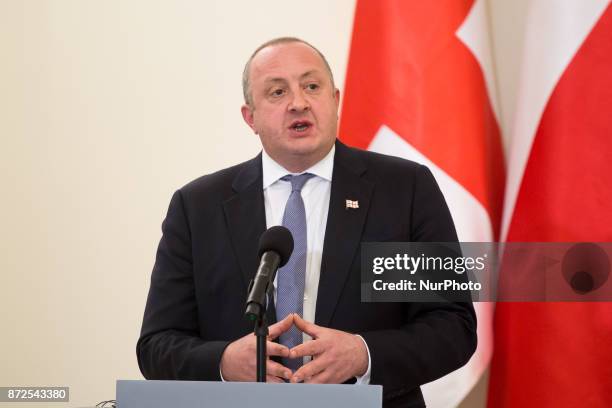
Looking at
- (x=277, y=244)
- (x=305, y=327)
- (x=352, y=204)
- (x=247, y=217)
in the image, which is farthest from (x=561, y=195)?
Answer: (x=277, y=244)

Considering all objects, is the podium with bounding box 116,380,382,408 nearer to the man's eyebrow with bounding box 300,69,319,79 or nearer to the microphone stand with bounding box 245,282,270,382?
the microphone stand with bounding box 245,282,270,382

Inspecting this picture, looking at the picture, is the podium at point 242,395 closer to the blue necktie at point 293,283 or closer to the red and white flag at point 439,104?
the blue necktie at point 293,283

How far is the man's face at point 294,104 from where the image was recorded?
111 inches

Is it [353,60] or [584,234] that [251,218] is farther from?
[584,234]

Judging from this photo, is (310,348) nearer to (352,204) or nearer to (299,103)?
(352,204)

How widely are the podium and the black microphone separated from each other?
0.17 meters

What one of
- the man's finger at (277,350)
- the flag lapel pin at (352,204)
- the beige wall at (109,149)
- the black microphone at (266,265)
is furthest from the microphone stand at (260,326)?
the beige wall at (109,149)

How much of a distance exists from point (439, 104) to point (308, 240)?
983 millimetres

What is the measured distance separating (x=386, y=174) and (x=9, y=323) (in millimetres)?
1966

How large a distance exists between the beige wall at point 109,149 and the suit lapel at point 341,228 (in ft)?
3.07

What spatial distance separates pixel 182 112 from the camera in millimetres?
3773

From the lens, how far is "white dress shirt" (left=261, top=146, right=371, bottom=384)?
274cm

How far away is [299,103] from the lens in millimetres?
2789

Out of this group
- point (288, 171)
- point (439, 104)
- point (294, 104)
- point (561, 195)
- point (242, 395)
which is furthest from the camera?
point (439, 104)
